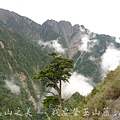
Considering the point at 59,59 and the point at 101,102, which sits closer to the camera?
the point at 101,102

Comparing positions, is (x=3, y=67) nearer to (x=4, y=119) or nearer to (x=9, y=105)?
(x=9, y=105)

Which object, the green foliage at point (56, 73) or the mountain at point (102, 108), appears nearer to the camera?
the mountain at point (102, 108)

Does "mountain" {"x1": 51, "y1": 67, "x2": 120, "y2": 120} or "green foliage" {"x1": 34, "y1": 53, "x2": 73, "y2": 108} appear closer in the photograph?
"mountain" {"x1": 51, "y1": 67, "x2": 120, "y2": 120}

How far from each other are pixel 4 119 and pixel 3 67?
8939cm

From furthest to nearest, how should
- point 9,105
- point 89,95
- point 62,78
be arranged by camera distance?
point 9,105 → point 62,78 → point 89,95

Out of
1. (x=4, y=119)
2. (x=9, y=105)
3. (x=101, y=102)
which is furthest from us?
(x=9, y=105)

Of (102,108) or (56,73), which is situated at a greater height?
(56,73)

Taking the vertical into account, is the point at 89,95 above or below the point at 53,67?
below

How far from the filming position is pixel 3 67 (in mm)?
196125

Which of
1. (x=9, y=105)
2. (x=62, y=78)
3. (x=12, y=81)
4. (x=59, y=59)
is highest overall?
(x=12, y=81)

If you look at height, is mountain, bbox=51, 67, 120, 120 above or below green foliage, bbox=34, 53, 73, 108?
below

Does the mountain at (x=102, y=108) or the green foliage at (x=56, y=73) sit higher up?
the green foliage at (x=56, y=73)

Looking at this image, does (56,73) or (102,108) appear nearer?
(102,108)

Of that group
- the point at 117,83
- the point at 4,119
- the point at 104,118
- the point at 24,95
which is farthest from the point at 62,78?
the point at 24,95
